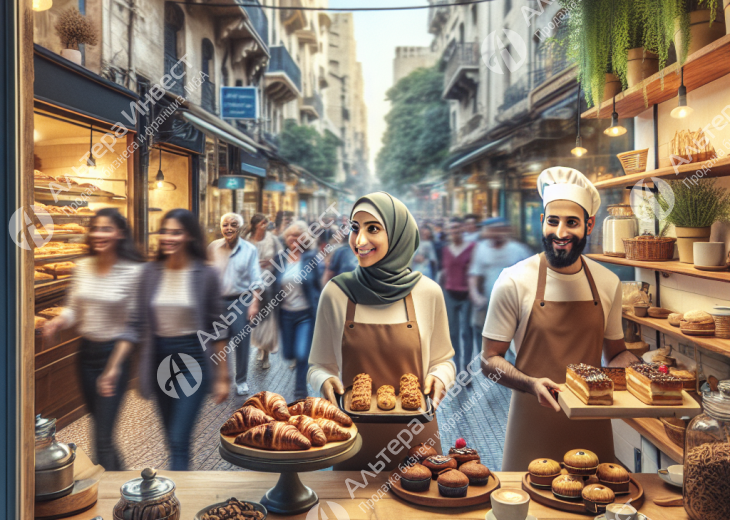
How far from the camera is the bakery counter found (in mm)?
1359

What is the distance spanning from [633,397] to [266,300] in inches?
110

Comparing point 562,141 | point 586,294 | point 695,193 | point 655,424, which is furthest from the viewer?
point 562,141

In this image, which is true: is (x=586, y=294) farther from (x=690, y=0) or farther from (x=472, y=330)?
(x=472, y=330)

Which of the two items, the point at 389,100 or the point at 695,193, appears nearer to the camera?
the point at 695,193

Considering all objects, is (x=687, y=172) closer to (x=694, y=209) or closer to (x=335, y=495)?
(x=694, y=209)

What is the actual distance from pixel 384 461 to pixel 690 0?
208cm

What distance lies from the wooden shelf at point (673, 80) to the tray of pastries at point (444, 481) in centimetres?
162

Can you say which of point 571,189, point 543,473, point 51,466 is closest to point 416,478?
point 543,473

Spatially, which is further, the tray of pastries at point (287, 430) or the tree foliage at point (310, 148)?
the tree foliage at point (310, 148)

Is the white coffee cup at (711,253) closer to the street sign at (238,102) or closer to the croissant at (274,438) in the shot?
the croissant at (274,438)

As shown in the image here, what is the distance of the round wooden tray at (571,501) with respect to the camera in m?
1.36

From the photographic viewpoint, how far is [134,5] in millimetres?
3398

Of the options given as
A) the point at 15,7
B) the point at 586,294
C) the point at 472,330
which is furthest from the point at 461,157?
the point at 15,7

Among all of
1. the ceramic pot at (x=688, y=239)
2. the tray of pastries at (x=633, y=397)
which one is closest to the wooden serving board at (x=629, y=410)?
the tray of pastries at (x=633, y=397)
